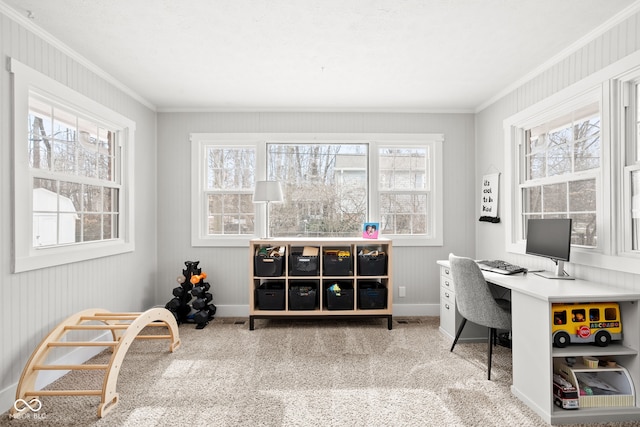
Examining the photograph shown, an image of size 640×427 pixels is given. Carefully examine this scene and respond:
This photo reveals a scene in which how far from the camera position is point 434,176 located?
169 inches

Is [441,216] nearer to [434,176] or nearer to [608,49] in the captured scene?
[434,176]

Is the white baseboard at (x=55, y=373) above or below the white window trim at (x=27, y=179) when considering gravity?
below

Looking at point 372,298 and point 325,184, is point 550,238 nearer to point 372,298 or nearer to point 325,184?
point 372,298

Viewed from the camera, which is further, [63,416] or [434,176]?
[434,176]

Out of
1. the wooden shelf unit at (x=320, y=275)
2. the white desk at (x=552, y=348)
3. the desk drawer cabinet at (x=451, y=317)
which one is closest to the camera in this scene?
the white desk at (x=552, y=348)

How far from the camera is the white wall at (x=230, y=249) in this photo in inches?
167

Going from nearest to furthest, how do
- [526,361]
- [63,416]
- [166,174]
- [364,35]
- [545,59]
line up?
[63,416] < [526,361] < [364,35] < [545,59] < [166,174]

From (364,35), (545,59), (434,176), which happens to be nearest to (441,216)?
(434,176)

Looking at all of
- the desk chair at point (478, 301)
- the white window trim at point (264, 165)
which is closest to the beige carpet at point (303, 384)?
the desk chair at point (478, 301)

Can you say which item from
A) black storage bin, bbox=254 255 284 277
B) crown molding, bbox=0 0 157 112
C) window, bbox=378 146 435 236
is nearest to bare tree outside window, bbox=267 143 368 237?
window, bbox=378 146 435 236

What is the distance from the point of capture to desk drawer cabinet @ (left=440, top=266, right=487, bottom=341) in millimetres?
3311

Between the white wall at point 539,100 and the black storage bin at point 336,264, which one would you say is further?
the black storage bin at point 336,264

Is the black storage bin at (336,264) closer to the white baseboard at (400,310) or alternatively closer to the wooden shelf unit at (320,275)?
the wooden shelf unit at (320,275)

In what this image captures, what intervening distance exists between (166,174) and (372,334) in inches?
118
